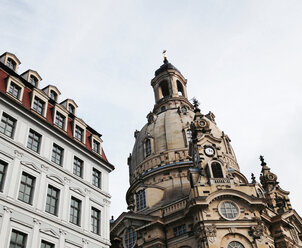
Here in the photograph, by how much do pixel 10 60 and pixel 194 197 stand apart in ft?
82.0

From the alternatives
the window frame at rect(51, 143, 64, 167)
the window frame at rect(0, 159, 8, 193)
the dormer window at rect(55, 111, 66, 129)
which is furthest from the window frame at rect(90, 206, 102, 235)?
the window frame at rect(0, 159, 8, 193)

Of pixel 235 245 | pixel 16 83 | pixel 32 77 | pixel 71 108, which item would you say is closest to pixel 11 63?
pixel 32 77

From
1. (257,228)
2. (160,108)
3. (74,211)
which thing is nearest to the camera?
(74,211)

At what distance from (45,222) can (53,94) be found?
10.7 metres

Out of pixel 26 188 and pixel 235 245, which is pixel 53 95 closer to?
pixel 26 188

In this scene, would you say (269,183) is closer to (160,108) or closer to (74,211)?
(160,108)

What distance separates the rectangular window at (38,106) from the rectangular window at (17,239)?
8.29 m

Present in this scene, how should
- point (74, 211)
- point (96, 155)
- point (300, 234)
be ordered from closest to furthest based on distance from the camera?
point (74, 211), point (96, 155), point (300, 234)

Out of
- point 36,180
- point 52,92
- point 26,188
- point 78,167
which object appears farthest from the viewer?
point 52,92

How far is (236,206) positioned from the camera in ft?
131

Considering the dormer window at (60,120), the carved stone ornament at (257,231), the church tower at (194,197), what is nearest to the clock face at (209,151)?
the church tower at (194,197)

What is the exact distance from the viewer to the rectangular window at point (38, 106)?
2350 cm

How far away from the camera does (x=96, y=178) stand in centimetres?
2584

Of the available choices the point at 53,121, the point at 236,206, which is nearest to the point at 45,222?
the point at 53,121
